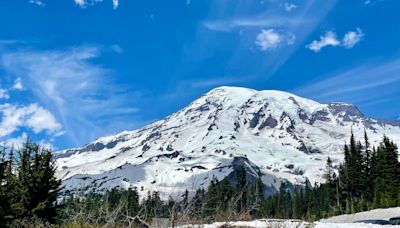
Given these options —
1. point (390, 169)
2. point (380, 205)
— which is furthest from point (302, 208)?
point (380, 205)

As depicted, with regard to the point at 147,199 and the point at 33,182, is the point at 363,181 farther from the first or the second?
the point at 147,199

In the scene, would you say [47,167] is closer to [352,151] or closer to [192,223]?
[192,223]

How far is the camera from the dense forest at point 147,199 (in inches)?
308

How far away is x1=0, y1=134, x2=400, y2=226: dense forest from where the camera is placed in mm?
7832

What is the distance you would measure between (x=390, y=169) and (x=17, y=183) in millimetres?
46562

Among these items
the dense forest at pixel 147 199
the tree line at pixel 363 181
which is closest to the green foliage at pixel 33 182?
the dense forest at pixel 147 199

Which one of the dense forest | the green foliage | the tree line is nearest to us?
the dense forest

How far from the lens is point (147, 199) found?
1251 cm

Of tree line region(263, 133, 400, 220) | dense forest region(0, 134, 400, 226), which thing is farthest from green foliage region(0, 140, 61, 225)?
tree line region(263, 133, 400, 220)

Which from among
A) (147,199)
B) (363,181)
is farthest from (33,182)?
(363,181)

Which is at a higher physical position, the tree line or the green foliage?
the tree line

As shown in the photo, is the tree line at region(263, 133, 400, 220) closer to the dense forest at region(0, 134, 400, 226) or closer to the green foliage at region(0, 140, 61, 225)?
the dense forest at region(0, 134, 400, 226)

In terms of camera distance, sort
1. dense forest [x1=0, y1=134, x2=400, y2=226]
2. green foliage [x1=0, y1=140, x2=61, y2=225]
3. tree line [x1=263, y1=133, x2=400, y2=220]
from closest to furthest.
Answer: dense forest [x1=0, y1=134, x2=400, y2=226] < green foliage [x1=0, y1=140, x2=61, y2=225] < tree line [x1=263, y1=133, x2=400, y2=220]

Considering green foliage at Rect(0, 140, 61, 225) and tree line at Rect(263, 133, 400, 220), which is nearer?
green foliage at Rect(0, 140, 61, 225)
